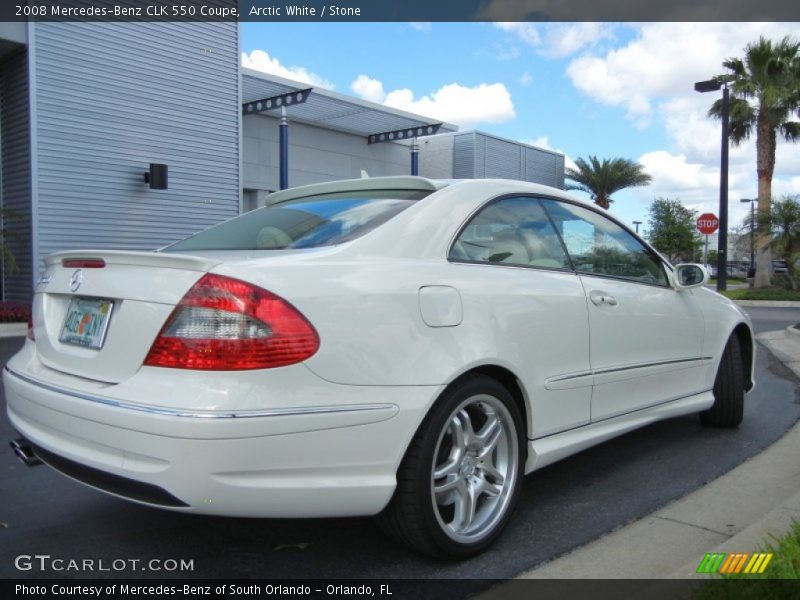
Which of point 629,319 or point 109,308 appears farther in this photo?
point 629,319

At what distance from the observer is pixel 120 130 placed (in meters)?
13.5

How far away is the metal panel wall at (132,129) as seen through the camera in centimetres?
1254

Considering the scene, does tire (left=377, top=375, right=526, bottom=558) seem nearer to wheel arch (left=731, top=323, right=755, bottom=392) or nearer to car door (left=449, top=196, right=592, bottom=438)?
car door (left=449, top=196, right=592, bottom=438)

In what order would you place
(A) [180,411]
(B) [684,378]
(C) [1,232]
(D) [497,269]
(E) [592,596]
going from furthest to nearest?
(C) [1,232]
(B) [684,378]
(D) [497,269]
(E) [592,596]
(A) [180,411]

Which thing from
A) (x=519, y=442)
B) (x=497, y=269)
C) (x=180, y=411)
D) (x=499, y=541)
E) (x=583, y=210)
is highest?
(x=583, y=210)

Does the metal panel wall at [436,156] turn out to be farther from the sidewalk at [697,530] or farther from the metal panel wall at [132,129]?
the sidewalk at [697,530]

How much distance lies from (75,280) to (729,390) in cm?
408

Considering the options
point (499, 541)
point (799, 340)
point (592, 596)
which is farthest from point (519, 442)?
point (799, 340)

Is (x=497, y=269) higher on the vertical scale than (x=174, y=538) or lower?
higher

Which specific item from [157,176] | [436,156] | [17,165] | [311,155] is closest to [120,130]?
[157,176]

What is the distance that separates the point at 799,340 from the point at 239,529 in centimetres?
898

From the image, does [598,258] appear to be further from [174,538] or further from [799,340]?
[799,340]

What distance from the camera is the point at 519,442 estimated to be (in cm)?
298

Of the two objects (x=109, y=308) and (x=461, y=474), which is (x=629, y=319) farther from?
(x=109, y=308)
